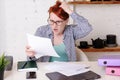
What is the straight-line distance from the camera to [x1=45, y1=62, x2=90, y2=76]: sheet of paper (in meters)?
1.68

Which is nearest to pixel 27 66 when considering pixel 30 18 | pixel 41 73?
pixel 41 73

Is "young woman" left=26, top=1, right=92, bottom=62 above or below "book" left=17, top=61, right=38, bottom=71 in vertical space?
above

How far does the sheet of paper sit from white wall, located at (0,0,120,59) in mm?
1229

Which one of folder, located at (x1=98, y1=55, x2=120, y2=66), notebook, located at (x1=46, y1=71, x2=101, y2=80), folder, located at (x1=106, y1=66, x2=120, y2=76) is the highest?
folder, located at (x1=98, y1=55, x2=120, y2=66)

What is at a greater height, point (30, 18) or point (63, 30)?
point (30, 18)

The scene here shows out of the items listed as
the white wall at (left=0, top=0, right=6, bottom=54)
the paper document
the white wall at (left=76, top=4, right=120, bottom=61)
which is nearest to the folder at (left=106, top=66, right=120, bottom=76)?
the paper document

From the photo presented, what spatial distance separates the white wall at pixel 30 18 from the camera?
296 centimetres

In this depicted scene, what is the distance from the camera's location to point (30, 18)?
2.99 metres

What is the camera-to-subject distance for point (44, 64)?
1924mm

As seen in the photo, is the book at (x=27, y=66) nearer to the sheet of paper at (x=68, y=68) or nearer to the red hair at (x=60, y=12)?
the sheet of paper at (x=68, y=68)

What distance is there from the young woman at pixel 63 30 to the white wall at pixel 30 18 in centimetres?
64

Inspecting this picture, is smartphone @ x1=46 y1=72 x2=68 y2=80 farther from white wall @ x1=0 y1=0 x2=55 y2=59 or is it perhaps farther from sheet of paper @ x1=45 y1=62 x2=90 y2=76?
white wall @ x1=0 y1=0 x2=55 y2=59

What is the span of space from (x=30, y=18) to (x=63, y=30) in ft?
2.54

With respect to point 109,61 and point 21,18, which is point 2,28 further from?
point 109,61
